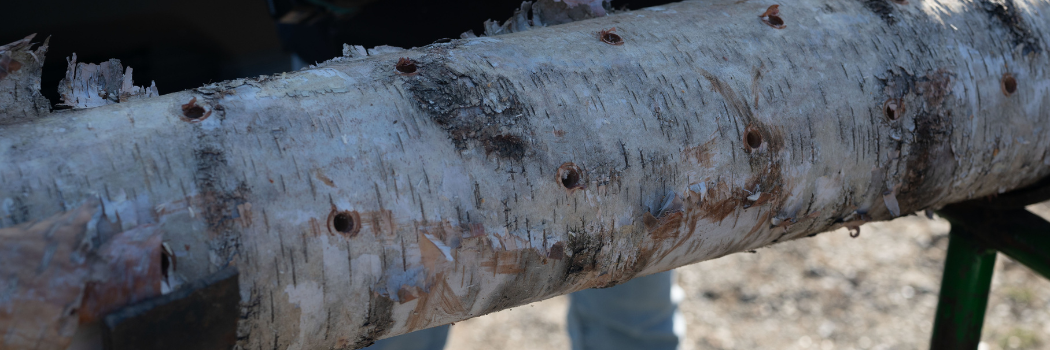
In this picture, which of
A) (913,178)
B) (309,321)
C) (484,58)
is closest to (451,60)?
(484,58)

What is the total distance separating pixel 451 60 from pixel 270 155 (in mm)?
291

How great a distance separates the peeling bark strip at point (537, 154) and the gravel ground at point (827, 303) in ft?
4.85

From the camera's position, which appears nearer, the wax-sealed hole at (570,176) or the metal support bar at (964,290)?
the wax-sealed hole at (570,176)

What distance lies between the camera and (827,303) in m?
2.73

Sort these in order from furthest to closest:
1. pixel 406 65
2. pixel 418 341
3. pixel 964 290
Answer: pixel 418 341 < pixel 964 290 < pixel 406 65

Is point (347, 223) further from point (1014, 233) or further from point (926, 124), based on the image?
point (1014, 233)

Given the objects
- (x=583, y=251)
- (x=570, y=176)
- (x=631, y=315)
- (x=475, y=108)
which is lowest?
(x=631, y=315)

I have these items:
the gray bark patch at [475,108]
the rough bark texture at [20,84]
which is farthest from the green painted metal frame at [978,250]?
the rough bark texture at [20,84]

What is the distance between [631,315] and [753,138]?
44.5 inches

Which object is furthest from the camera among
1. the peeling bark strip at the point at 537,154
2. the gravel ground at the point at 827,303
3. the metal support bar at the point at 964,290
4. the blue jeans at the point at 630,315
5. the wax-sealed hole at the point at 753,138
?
the gravel ground at the point at 827,303

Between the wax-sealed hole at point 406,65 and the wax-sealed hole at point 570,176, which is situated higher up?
the wax-sealed hole at point 406,65

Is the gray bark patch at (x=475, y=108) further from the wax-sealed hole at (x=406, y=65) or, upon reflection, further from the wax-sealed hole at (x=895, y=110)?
the wax-sealed hole at (x=895, y=110)

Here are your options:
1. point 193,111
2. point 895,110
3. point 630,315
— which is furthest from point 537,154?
point 630,315

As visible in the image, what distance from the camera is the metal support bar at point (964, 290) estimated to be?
54.8 inches
